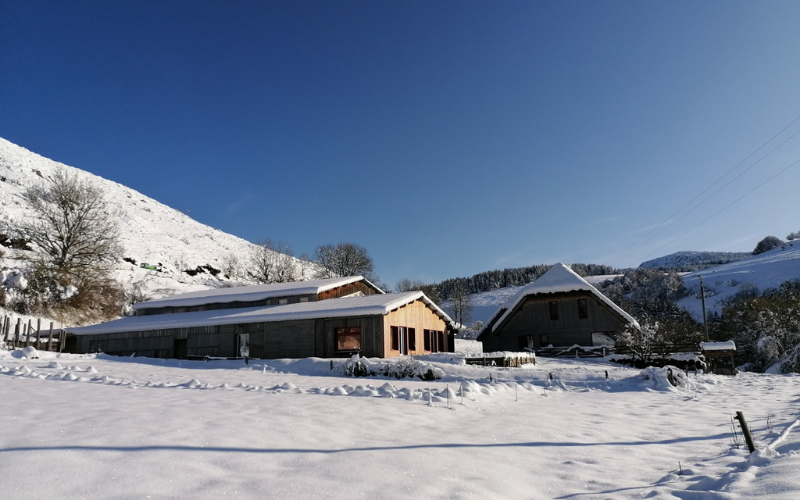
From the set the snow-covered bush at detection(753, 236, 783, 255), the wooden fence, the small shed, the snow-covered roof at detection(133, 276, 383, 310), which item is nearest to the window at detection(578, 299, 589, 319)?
the small shed

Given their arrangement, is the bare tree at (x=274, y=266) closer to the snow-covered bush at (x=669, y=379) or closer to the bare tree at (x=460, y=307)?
the bare tree at (x=460, y=307)

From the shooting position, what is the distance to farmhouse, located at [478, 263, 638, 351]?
3378cm

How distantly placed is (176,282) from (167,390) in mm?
51089

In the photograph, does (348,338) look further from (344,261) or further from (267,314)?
(344,261)

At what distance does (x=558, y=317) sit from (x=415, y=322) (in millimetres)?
10952

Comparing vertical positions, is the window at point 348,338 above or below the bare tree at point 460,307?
below

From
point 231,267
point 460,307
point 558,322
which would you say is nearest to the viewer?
point 558,322

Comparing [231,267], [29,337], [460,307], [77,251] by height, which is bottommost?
[29,337]

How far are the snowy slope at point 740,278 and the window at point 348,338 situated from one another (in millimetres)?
46137

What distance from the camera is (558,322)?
34.9 m

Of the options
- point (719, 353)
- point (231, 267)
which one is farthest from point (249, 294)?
point (231, 267)

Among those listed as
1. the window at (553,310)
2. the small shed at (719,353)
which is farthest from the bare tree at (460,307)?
the small shed at (719,353)

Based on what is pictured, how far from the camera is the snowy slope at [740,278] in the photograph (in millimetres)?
59406

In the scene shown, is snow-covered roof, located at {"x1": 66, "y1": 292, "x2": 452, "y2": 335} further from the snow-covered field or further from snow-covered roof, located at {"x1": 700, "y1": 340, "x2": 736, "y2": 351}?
snow-covered roof, located at {"x1": 700, "y1": 340, "x2": 736, "y2": 351}
